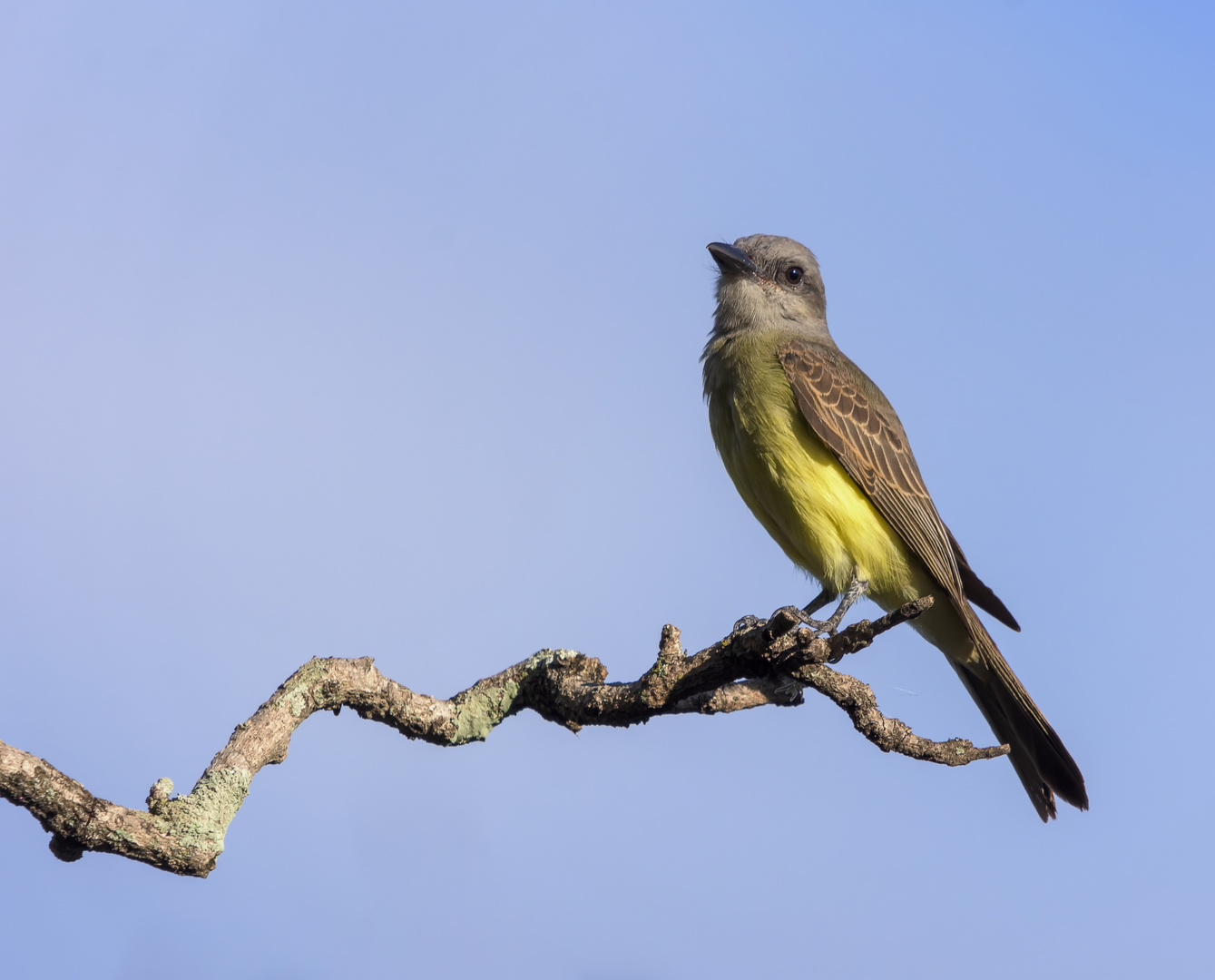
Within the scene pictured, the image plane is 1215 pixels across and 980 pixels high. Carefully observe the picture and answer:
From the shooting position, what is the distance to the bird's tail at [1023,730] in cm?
767

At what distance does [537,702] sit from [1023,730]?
13.1 ft

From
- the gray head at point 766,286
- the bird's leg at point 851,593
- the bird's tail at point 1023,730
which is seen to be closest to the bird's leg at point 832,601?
the bird's leg at point 851,593

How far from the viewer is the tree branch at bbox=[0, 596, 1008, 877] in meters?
4.28

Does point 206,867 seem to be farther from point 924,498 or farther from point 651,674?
point 924,498

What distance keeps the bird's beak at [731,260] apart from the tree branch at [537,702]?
15.8ft

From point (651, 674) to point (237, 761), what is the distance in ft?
6.14

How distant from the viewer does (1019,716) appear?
8.02 meters

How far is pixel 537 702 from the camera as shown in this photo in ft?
18.9

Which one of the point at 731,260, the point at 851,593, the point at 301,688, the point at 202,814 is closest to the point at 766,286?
the point at 731,260

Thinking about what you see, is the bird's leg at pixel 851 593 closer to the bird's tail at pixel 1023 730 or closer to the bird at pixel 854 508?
the bird at pixel 854 508

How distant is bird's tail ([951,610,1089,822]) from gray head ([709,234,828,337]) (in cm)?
293

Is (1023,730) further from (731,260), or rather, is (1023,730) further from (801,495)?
(731,260)

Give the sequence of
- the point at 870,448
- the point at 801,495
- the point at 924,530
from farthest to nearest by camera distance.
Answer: the point at 924,530 → the point at 870,448 → the point at 801,495

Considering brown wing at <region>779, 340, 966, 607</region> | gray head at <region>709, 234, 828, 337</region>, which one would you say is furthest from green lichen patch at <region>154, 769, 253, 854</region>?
gray head at <region>709, 234, 828, 337</region>
